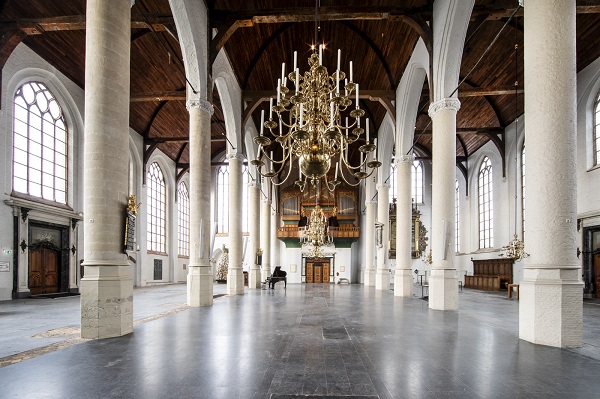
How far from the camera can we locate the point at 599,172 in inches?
546

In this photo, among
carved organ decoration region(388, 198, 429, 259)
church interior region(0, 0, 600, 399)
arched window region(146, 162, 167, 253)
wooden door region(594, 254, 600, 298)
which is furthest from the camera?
carved organ decoration region(388, 198, 429, 259)

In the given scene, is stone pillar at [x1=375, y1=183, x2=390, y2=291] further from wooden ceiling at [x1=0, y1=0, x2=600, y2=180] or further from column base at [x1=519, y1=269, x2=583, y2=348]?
column base at [x1=519, y1=269, x2=583, y2=348]

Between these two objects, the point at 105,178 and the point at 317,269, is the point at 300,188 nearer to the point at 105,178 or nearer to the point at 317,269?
the point at 105,178

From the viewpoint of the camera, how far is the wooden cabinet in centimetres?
1939

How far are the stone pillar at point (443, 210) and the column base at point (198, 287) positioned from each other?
5757 millimetres

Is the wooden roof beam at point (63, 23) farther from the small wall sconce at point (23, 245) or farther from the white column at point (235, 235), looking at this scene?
the small wall sconce at point (23, 245)

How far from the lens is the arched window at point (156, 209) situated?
2339cm

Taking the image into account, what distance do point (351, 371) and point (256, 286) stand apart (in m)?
14.9

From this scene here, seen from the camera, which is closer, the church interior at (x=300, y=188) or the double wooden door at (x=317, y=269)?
the church interior at (x=300, y=188)

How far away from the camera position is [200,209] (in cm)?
1045

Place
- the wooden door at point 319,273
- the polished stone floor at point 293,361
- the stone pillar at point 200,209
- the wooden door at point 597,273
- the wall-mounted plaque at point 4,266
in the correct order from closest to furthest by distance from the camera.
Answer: the polished stone floor at point 293,361
the stone pillar at point 200,209
the wall-mounted plaque at point 4,266
the wooden door at point 597,273
the wooden door at point 319,273

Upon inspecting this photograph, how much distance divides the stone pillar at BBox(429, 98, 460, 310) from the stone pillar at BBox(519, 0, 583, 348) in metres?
3.68

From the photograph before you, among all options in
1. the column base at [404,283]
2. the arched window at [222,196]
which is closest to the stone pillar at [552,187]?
the column base at [404,283]

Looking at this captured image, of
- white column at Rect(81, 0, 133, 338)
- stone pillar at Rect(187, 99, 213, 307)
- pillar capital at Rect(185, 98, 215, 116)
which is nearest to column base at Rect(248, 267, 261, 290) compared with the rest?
stone pillar at Rect(187, 99, 213, 307)
